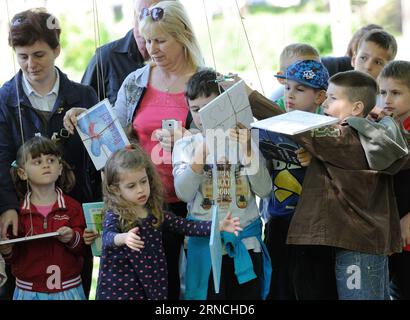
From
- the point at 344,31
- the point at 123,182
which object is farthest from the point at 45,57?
the point at 344,31

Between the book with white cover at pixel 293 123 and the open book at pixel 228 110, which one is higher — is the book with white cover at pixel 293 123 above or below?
below

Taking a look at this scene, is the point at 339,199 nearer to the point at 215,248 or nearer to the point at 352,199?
the point at 352,199

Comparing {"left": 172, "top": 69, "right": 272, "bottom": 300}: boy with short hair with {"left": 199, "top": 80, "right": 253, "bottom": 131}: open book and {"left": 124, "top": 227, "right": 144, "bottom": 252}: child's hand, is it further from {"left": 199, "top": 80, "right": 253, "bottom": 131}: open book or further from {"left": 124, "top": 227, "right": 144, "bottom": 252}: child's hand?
{"left": 124, "top": 227, "right": 144, "bottom": 252}: child's hand

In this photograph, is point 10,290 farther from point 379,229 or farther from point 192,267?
point 379,229

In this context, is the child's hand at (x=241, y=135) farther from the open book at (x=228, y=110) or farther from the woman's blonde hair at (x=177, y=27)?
the woman's blonde hair at (x=177, y=27)

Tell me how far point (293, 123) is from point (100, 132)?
843 millimetres

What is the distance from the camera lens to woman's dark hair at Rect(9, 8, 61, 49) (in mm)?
3732

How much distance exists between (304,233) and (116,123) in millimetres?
878

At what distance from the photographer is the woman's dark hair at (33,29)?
3.73 m

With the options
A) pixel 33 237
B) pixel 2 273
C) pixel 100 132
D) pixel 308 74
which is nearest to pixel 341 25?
pixel 308 74

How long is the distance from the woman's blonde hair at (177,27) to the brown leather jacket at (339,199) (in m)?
0.65

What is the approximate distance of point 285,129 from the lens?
3.27 meters

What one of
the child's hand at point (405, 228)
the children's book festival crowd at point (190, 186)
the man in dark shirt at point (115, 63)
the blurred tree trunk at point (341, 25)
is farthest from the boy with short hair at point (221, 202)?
the blurred tree trunk at point (341, 25)
